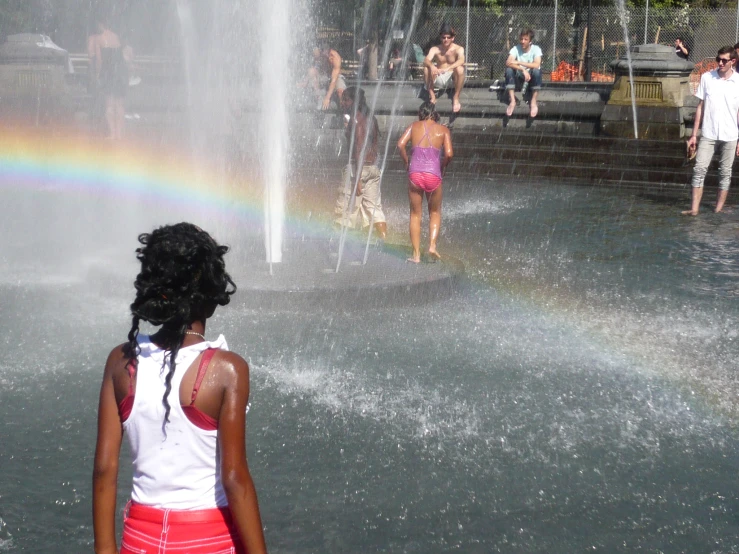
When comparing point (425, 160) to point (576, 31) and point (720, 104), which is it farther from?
point (576, 31)

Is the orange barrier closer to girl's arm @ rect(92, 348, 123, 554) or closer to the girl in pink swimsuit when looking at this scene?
the girl in pink swimsuit

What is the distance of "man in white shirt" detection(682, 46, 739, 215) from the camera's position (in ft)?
37.1

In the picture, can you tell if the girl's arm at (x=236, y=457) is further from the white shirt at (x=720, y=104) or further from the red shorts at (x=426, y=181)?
the white shirt at (x=720, y=104)

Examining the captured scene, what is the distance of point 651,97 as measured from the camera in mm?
15281

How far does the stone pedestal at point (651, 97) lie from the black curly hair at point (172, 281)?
13691 mm

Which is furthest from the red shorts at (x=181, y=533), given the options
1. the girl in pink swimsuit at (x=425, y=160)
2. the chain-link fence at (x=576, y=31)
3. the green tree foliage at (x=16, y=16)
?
the green tree foliage at (x=16, y=16)

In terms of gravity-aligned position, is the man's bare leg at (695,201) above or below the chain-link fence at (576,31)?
below

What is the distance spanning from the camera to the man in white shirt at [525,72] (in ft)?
54.0

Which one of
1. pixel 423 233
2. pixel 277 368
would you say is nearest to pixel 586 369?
pixel 277 368

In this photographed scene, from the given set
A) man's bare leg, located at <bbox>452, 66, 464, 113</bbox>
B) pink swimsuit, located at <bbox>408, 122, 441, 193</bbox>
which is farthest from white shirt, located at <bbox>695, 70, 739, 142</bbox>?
man's bare leg, located at <bbox>452, 66, 464, 113</bbox>

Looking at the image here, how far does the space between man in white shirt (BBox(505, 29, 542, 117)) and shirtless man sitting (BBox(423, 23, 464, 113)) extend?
0.90 metres

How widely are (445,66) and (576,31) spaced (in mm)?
9091

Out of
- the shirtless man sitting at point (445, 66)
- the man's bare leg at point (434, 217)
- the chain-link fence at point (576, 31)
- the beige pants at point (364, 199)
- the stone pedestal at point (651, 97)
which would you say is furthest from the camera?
the chain-link fence at point (576, 31)

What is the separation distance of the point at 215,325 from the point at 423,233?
447 centimetres
